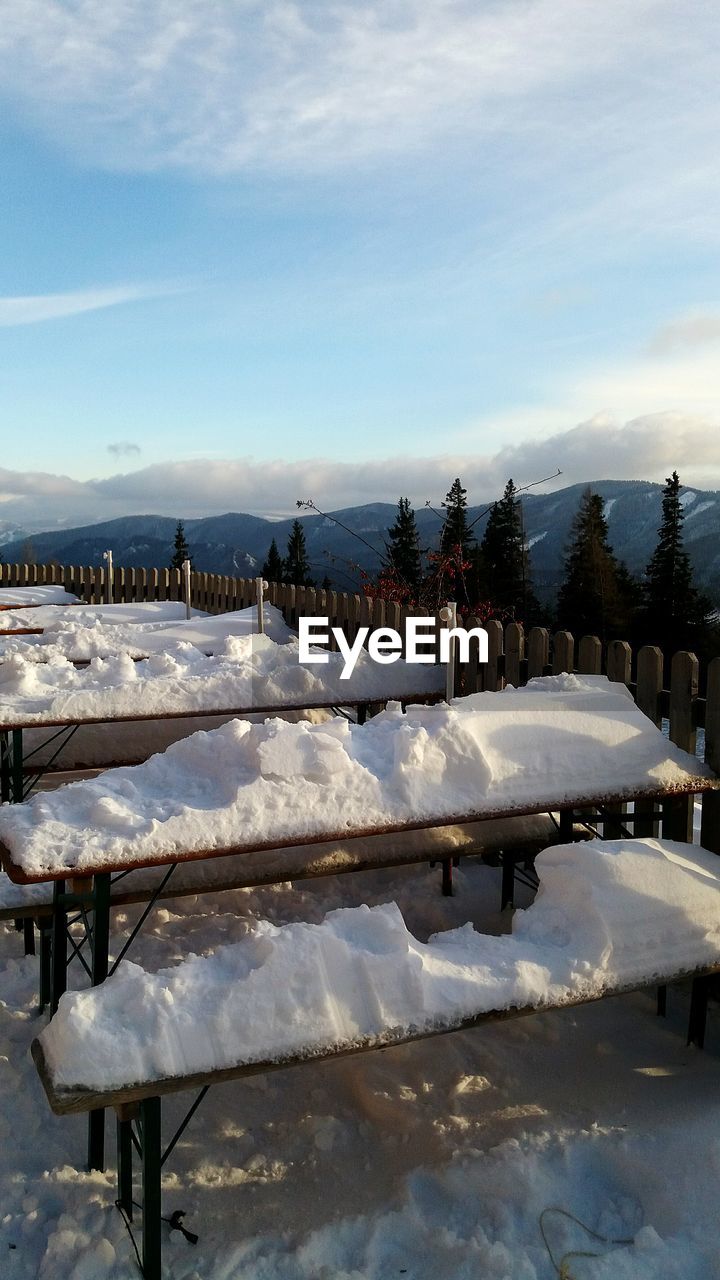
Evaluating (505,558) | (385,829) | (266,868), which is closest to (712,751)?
(385,829)

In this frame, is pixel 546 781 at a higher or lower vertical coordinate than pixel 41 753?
higher

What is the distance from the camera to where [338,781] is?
3.07 m

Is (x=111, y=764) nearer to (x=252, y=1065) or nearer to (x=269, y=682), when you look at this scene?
(x=269, y=682)

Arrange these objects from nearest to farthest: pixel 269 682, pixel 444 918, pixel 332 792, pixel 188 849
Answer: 1. pixel 188 849
2. pixel 332 792
3. pixel 444 918
4. pixel 269 682

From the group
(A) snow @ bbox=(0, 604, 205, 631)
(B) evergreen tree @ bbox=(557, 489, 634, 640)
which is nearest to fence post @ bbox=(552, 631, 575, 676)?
(A) snow @ bbox=(0, 604, 205, 631)

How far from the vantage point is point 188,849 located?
275 cm

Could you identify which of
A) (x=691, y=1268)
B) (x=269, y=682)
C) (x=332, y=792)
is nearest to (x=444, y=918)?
(x=269, y=682)

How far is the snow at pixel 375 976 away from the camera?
2.29m

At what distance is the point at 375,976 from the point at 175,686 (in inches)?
108

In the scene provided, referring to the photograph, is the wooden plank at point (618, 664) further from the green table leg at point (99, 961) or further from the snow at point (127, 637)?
the snow at point (127, 637)

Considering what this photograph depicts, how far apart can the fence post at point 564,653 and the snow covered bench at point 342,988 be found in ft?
6.53

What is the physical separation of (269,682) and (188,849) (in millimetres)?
2423

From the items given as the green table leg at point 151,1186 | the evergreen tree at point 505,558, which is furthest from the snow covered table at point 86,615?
the evergreen tree at point 505,558

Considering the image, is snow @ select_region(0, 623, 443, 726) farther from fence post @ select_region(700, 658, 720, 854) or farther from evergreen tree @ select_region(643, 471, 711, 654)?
evergreen tree @ select_region(643, 471, 711, 654)
